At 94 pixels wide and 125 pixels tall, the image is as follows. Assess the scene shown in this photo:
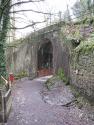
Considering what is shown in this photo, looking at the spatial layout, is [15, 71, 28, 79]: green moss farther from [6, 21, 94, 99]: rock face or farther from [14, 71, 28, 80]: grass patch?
[6, 21, 94, 99]: rock face

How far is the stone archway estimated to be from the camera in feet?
72.5

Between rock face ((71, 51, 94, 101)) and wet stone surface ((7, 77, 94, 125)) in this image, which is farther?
rock face ((71, 51, 94, 101))

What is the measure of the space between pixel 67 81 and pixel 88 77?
375 cm

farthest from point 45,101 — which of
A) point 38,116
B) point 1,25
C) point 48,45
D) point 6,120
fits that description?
point 48,45

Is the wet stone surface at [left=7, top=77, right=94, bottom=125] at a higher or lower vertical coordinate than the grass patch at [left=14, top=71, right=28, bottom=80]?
higher

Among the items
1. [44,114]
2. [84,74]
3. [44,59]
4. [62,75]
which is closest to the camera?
[44,114]

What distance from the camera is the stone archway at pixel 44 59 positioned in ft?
72.5

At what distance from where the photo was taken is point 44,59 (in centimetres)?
2298

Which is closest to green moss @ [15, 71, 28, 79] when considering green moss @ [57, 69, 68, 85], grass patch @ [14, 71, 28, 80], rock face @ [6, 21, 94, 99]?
grass patch @ [14, 71, 28, 80]

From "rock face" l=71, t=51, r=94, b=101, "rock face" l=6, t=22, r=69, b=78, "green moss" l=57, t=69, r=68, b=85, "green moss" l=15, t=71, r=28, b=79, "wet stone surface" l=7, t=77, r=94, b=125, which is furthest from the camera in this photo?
"green moss" l=15, t=71, r=28, b=79

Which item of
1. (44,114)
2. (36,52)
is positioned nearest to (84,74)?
(44,114)

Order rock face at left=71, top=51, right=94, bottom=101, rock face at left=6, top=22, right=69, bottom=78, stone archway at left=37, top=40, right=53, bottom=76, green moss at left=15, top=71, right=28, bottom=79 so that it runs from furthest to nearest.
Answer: stone archway at left=37, top=40, right=53, bottom=76 → green moss at left=15, top=71, right=28, bottom=79 → rock face at left=6, top=22, right=69, bottom=78 → rock face at left=71, top=51, right=94, bottom=101

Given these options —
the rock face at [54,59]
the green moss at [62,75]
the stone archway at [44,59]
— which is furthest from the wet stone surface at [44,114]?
the stone archway at [44,59]

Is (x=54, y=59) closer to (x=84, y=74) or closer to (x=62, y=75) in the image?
(x=62, y=75)
